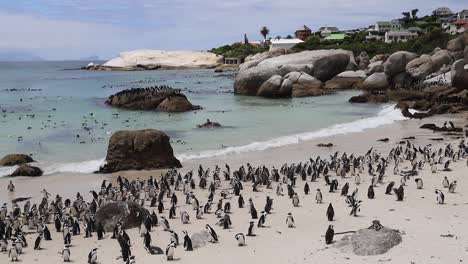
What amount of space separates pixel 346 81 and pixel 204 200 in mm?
44052

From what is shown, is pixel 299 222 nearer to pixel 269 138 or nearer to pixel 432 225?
pixel 432 225

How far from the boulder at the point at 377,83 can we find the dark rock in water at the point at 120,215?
128 feet

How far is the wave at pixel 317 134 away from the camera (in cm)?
2434

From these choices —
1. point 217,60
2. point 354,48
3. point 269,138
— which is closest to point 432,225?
point 269,138

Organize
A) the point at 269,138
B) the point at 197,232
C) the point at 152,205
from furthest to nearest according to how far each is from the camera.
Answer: the point at 269,138 < the point at 152,205 < the point at 197,232

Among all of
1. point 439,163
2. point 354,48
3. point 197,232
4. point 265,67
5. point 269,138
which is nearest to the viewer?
point 197,232

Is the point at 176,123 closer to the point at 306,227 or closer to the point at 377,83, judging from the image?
the point at 377,83

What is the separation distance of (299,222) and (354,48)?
81.5 meters

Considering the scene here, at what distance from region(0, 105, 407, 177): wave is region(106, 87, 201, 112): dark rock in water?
13.5 metres

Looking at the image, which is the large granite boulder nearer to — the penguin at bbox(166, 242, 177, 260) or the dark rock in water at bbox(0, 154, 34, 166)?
the dark rock in water at bbox(0, 154, 34, 166)

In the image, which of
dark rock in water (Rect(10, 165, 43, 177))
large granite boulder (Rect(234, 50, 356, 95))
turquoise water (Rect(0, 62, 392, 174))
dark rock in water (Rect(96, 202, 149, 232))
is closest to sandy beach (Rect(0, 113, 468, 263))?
dark rock in water (Rect(96, 202, 149, 232))

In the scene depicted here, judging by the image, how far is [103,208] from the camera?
45.5ft

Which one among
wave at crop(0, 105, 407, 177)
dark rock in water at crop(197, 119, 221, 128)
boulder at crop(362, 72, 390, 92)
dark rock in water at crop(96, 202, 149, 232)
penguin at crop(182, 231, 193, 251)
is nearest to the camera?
penguin at crop(182, 231, 193, 251)

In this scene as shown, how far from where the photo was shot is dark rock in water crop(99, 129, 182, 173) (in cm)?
2120
